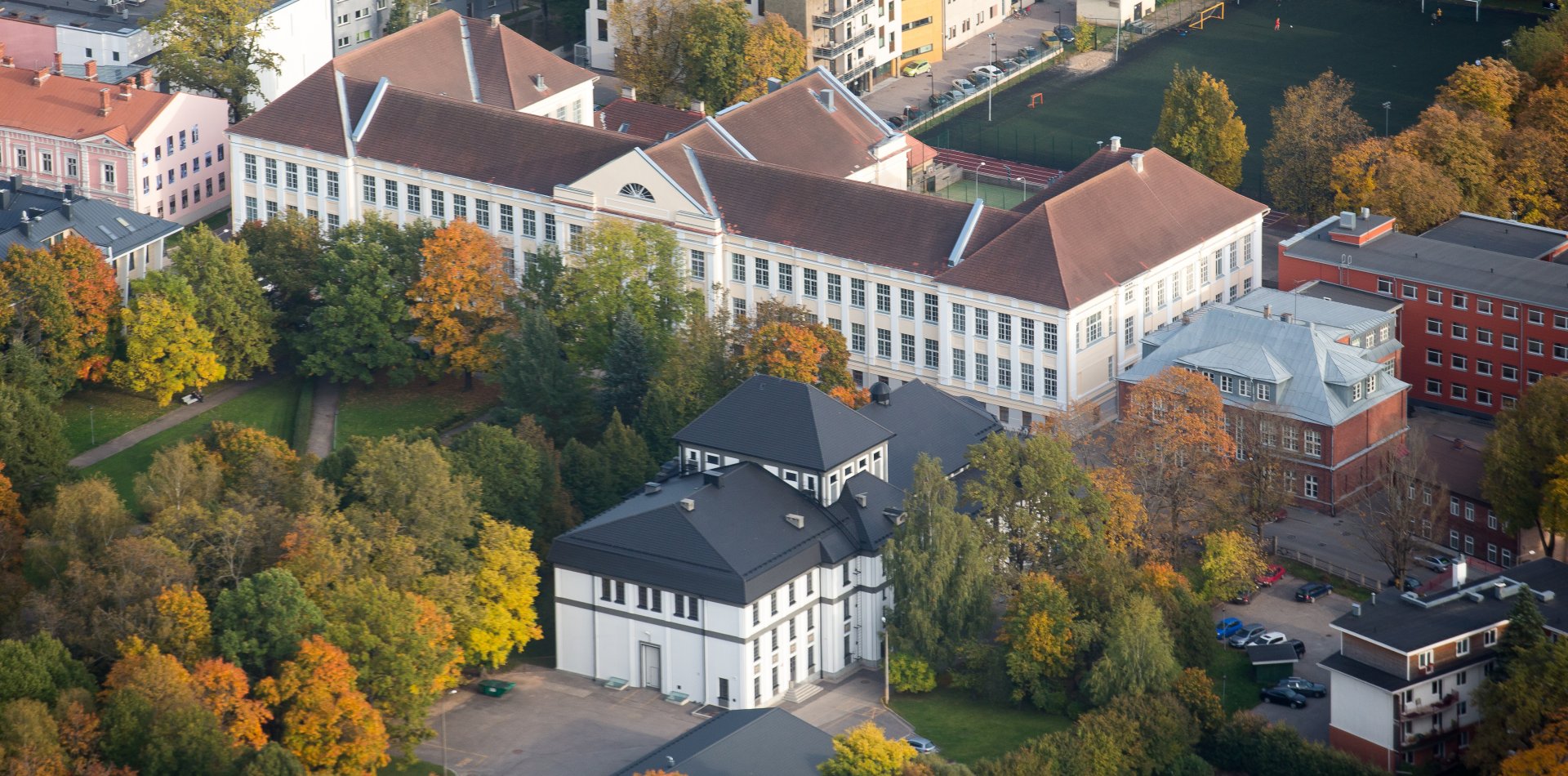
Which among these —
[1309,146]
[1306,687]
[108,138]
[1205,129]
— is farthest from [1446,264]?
[108,138]

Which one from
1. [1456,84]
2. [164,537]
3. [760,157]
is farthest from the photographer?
[1456,84]

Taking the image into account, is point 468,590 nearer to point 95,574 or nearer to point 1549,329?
point 95,574

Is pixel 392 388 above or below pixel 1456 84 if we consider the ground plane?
below

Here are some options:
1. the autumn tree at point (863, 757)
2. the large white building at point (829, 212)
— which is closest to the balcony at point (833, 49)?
the large white building at point (829, 212)

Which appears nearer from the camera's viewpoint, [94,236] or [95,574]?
[95,574]

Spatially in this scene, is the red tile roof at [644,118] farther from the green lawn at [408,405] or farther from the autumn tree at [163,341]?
the autumn tree at [163,341]

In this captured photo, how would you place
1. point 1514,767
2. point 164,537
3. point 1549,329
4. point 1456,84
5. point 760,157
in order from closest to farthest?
point 1514,767 < point 164,537 < point 1549,329 < point 760,157 < point 1456,84

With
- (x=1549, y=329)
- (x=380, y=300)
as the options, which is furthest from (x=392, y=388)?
(x=1549, y=329)
